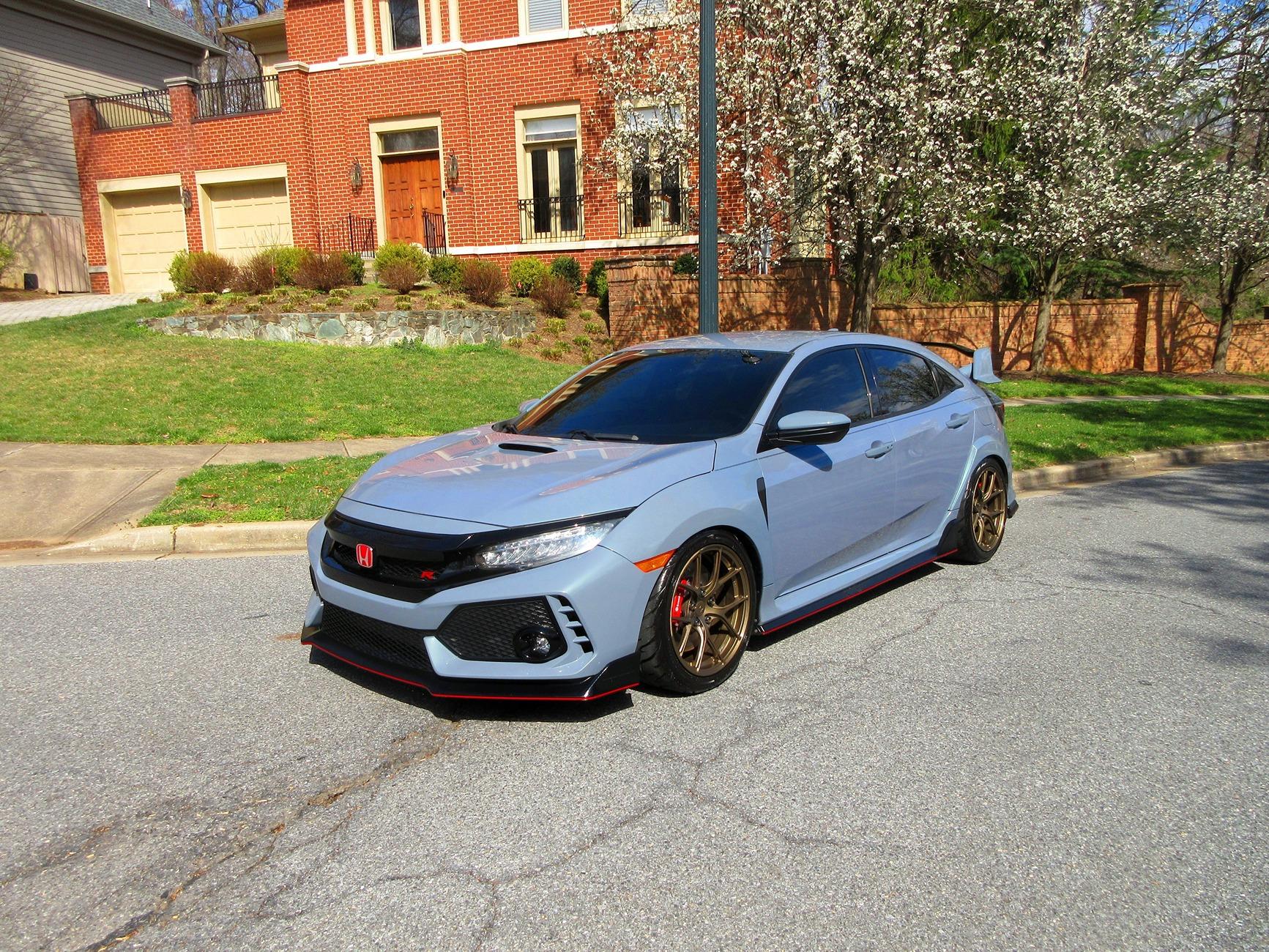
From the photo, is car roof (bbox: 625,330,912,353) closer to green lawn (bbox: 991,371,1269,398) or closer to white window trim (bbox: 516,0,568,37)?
green lawn (bbox: 991,371,1269,398)

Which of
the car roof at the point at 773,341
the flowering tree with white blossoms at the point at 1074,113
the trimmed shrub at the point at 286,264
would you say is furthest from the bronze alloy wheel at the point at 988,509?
the trimmed shrub at the point at 286,264

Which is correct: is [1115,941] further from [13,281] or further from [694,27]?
[13,281]

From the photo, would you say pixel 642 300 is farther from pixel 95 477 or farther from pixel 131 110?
pixel 131 110

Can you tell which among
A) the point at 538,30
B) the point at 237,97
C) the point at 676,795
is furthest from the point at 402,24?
the point at 676,795

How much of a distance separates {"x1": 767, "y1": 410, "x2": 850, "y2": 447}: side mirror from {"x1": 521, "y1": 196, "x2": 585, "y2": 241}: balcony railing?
17.0 m

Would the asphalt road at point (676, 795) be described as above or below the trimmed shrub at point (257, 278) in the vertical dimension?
below

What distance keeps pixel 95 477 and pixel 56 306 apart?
43.8 ft

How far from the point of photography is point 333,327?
1575cm

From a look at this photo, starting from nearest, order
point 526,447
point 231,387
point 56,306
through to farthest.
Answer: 1. point 526,447
2. point 231,387
3. point 56,306

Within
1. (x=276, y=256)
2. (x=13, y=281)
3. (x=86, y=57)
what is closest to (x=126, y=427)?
(x=276, y=256)

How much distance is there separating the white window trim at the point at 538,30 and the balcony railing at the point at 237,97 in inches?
244

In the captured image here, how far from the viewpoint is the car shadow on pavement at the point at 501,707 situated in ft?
13.7

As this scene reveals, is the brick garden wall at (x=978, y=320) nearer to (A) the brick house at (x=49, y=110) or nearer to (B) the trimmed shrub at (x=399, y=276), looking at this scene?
(B) the trimmed shrub at (x=399, y=276)

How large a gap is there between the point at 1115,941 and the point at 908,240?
631 inches
